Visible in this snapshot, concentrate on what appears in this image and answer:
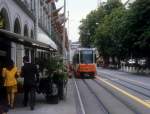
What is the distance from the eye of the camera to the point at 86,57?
Answer: 174 ft

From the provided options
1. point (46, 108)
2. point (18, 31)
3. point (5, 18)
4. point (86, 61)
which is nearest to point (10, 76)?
point (46, 108)

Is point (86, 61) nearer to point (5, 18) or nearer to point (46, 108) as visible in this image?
point (5, 18)

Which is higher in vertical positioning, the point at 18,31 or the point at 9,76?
the point at 18,31

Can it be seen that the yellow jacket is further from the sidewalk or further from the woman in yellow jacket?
the sidewalk

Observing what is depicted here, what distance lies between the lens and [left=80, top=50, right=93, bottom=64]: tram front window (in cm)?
5306

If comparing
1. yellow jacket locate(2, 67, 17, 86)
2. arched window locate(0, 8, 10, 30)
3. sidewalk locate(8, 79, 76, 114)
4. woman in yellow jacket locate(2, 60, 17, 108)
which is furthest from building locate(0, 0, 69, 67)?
sidewalk locate(8, 79, 76, 114)

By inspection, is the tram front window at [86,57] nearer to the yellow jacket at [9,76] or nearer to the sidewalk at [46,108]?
the sidewalk at [46,108]

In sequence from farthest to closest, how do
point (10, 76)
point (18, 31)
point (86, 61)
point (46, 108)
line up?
point (86, 61), point (18, 31), point (46, 108), point (10, 76)

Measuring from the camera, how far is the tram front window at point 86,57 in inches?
2089

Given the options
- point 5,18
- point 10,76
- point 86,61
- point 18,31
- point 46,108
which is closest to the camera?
point 10,76

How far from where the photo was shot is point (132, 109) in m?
20.2

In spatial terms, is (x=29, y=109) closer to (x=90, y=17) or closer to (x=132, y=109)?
(x=132, y=109)

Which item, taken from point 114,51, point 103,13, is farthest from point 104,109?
point 103,13

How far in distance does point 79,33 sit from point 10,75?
130312 mm
